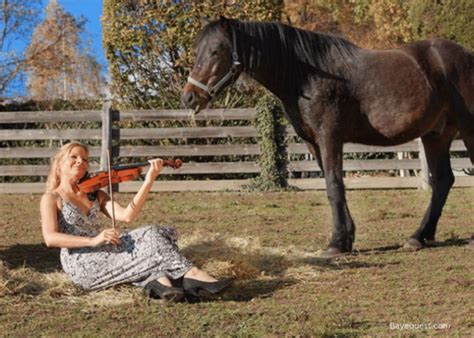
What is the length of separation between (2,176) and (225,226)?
7269 millimetres

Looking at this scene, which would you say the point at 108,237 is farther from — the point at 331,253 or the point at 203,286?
the point at 331,253

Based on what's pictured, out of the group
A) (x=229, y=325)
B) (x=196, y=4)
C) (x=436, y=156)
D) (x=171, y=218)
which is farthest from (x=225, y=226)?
(x=196, y=4)

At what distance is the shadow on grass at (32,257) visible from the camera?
20.0ft

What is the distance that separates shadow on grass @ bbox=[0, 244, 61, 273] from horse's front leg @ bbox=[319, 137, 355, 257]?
8.26 feet

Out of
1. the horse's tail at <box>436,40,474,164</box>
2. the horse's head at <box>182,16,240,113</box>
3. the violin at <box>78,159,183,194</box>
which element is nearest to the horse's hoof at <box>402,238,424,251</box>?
the horse's tail at <box>436,40,474,164</box>

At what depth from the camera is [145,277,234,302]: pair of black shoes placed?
4.60m

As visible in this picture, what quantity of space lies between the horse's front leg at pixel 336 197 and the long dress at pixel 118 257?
200 cm

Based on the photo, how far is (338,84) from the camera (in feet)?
21.2

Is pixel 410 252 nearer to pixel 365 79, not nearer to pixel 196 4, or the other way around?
pixel 365 79

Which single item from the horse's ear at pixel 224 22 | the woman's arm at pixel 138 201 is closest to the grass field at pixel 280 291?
the woman's arm at pixel 138 201

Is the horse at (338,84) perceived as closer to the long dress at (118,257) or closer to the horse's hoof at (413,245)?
the horse's hoof at (413,245)

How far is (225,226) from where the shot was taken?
8539mm

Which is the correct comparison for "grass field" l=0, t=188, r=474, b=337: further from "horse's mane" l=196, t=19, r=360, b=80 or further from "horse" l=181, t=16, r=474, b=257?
"horse's mane" l=196, t=19, r=360, b=80

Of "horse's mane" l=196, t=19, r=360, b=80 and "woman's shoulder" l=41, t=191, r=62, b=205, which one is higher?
"horse's mane" l=196, t=19, r=360, b=80
